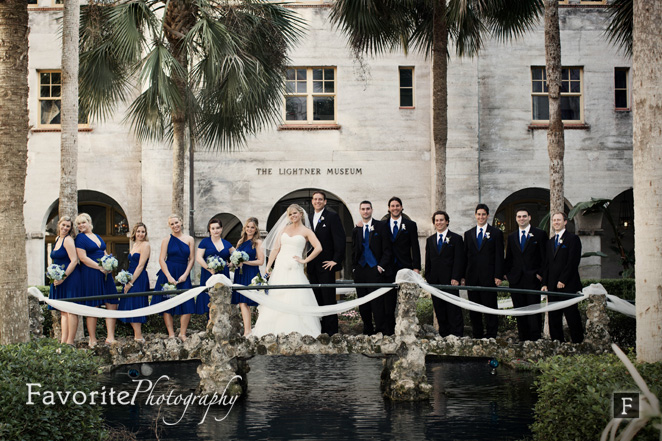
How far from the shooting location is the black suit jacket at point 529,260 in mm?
10672

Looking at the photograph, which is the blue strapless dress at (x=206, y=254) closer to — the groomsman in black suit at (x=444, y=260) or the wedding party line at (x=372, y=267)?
the wedding party line at (x=372, y=267)

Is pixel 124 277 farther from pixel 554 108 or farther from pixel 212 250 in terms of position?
pixel 554 108

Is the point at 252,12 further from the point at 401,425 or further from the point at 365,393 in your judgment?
the point at 401,425

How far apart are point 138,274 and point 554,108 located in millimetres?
7619

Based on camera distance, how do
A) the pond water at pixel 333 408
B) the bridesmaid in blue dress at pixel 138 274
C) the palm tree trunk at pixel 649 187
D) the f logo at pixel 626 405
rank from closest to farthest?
the f logo at pixel 626 405 < the palm tree trunk at pixel 649 187 < the pond water at pixel 333 408 < the bridesmaid in blue dress at pixel 138 274

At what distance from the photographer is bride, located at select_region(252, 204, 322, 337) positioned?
10.4 m

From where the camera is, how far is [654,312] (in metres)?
5.52

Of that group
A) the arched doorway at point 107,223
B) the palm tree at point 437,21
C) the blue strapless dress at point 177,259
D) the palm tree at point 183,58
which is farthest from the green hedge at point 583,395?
the arched doorway at point 107,223

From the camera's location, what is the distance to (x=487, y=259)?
10.6 m

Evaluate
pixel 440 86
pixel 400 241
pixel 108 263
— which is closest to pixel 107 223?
pixel 440 86

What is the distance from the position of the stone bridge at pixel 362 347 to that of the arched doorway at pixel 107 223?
634 inches

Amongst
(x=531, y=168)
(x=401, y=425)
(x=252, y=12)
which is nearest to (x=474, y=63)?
(x=531, y=168)

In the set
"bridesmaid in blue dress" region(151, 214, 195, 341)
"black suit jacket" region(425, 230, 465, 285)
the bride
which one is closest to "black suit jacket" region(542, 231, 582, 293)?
"black suit jacket" region(425, 230, 465, 285)

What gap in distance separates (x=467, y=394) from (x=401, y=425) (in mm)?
2060
